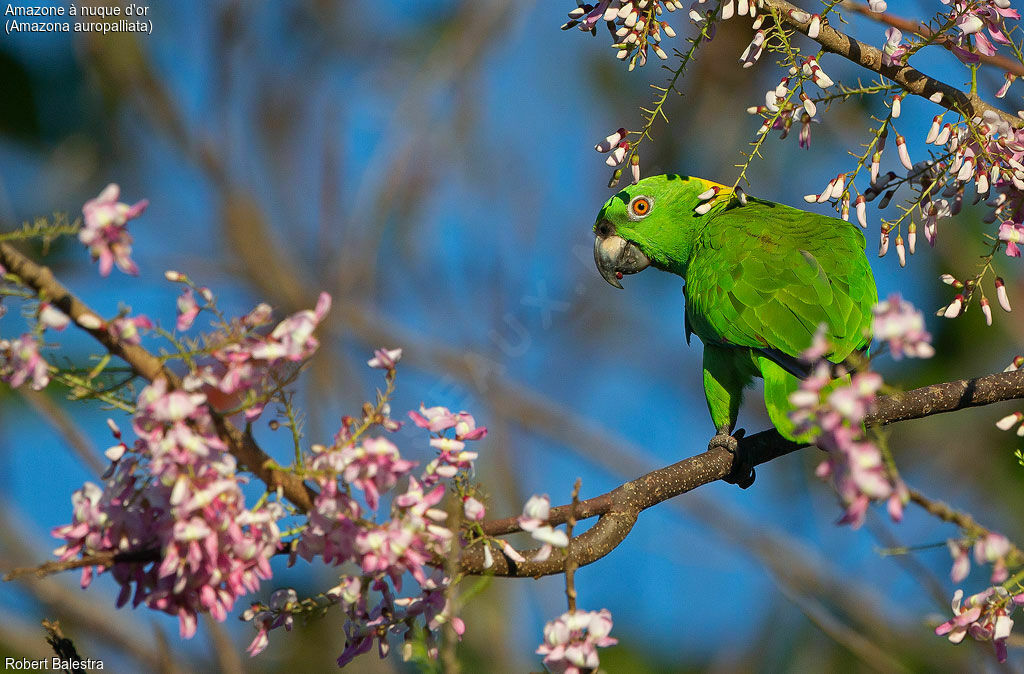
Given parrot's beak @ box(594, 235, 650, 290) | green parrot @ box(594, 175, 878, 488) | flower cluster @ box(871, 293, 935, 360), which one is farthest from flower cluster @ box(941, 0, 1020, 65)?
parrot's beak @ box(594, 235, 650, 290)

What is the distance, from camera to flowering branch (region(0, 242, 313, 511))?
133cm

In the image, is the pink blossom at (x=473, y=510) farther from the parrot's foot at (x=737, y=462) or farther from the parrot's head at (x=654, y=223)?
the parrot's head at (x=654, y=223)

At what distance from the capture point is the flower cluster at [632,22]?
2172 millimetres

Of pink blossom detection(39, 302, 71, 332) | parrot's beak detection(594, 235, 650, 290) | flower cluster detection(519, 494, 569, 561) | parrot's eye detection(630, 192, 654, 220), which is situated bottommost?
flower cluster detection(519, 494, 569, 561)

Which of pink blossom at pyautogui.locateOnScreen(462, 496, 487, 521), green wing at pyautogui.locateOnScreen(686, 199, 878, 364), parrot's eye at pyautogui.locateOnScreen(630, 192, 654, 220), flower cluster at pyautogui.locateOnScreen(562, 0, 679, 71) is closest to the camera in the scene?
pink blossom at pyautogui.locateOnScreen(462, 496, 487, 521)

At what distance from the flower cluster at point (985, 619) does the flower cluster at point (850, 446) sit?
2.37 ft

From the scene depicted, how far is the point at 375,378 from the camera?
846 centimetres

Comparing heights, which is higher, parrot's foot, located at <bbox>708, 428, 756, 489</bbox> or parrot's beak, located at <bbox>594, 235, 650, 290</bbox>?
parrot's beak, located at <bbox>594, 235, 650, 290</bbox>

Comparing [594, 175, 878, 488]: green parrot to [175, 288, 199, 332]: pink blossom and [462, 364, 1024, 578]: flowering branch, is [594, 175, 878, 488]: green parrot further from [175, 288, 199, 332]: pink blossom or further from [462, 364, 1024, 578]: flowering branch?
[175, 288, 199, 332]: pink blossom

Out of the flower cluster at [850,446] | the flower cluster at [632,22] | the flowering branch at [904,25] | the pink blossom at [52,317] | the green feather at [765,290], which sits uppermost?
the green feather at [765,290]

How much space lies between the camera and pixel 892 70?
214 centimetres

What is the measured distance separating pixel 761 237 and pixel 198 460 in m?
2.70

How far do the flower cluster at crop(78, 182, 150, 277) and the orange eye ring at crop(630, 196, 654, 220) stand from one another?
10.8ft

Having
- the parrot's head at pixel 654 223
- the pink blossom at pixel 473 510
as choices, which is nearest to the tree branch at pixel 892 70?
the pink blossom at pixel 473 510
